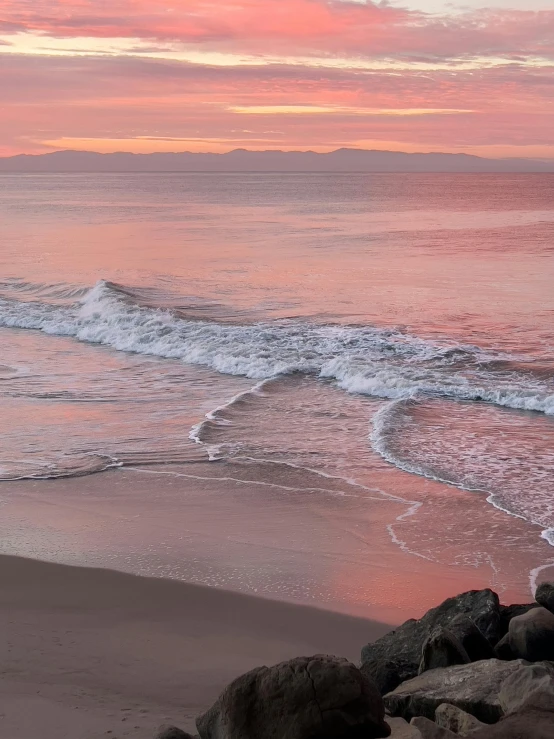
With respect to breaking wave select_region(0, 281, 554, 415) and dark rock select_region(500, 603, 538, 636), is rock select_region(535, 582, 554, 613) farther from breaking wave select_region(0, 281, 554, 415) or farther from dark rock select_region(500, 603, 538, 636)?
breaking wave select_region(0, 281, 554, 415)

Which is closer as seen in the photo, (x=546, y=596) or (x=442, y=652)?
(x=442, y=652)

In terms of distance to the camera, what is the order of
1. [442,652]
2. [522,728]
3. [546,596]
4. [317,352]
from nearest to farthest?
1. [522,728]
2. [442,652]
3. [546,596]
4. [317,352]

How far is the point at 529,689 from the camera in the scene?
15.8ft

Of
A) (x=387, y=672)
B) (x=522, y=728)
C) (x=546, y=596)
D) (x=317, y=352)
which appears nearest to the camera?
(x=522, y=728)

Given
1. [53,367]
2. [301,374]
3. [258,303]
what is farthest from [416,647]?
[258,303]

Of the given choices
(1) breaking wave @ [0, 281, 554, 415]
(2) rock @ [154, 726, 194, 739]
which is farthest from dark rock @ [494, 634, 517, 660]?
(1) breaking wave @ [0, 281, 554, 415]

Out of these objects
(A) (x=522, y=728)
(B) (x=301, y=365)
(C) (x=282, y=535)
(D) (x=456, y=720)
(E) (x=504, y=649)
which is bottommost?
(B) (x=301, y=365)

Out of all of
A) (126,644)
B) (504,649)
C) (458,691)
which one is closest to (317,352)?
(126,644)

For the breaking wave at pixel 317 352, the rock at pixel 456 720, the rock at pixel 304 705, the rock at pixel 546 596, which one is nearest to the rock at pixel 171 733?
the rock at pixel 304 705

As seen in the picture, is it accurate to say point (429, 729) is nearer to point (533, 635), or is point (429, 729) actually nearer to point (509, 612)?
point (533, 635)

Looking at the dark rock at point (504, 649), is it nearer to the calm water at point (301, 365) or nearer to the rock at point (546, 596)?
the rock at point (546, 596)

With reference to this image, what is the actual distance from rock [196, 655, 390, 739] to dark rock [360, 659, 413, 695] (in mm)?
924

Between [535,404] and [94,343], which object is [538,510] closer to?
[535,404]

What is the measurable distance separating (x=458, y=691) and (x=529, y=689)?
1.45ft
